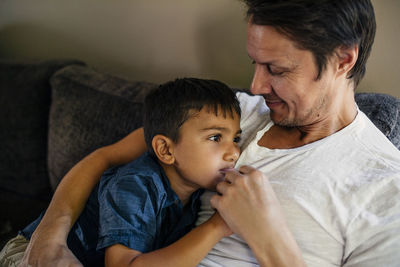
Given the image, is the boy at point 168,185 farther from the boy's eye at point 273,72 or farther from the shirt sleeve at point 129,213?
the boy's eye at point 273,72

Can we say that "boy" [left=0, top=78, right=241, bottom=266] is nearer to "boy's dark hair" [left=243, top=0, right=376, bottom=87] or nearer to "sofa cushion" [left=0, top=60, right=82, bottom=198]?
"boy's dark hair" [left=243, top=0, right=376, bottom=87]

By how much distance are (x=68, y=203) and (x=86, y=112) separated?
23.3 inches

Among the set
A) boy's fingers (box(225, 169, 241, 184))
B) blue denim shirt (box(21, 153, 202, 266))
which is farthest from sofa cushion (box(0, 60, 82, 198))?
boy's fingers (box(225, 169, 241, 184))

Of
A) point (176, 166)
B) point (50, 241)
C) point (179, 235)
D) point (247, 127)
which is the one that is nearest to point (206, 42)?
point (247, 127)

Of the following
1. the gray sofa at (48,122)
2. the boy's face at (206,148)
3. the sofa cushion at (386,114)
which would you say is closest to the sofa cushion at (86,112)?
the gray sofa at (48,122)

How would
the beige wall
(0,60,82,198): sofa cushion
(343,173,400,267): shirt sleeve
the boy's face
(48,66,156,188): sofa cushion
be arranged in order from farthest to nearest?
(0,60,82,198): sofa cushion
(48,66,156,188): sofa cushion
the beige wall
the boy's face
(343,173,400,267): shirt sleeve

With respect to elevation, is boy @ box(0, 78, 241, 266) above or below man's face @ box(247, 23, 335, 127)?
below

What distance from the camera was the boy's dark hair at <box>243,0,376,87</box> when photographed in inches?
36.7

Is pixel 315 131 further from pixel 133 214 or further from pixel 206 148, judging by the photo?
pixel 133 214

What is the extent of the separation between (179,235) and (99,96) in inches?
31.9

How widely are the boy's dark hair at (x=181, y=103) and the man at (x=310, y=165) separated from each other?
0.13 m

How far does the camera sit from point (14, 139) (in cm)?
189

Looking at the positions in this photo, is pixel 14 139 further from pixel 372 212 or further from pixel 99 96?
pixel 372 212

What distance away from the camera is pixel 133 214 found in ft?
3.16
